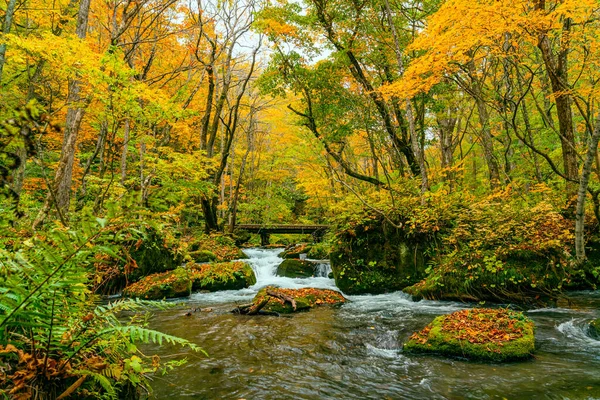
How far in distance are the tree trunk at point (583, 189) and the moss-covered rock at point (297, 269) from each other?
26.4ft

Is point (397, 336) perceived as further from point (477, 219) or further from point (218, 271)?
point (218, 271)

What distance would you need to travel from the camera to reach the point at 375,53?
12586 millimetres

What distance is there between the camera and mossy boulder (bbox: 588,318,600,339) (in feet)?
17.7

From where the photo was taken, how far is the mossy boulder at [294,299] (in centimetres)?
786

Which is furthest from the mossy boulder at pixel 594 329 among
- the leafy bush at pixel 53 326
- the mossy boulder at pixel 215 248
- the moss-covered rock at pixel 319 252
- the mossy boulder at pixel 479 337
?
the mossy boulder at pixel 215 248

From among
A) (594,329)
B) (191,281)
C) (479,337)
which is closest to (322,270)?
(191,281)

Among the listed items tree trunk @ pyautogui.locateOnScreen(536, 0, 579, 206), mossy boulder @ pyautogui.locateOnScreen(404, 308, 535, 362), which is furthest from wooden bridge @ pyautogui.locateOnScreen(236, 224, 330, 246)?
mossy boulder @ pyautogui.locateOnScreen(404, 308, 535, 362)

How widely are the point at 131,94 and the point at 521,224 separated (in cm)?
928

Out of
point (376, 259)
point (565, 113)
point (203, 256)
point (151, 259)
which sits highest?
point (565, 113)

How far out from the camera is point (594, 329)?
5.46 meters

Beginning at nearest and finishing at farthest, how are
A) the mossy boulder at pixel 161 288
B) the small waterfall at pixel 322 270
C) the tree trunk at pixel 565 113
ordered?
the tree trunk at pixel 565 113 → the mossy boulder at pixel 161 288 → the small waterfall at pixel 322 270

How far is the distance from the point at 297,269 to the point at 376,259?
12.3ft

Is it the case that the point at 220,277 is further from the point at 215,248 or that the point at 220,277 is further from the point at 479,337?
the point at 479,337

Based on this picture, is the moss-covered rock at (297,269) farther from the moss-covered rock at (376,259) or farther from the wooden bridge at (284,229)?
the wooden bridge at (284,229)
